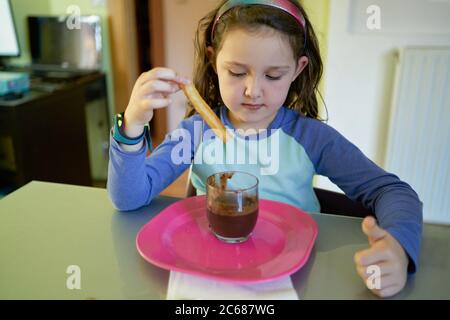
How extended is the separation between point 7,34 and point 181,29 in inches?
47.2

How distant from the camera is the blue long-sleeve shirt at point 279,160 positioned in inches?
37.9

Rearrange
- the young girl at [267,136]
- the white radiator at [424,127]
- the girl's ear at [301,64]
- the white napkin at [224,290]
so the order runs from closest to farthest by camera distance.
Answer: the white napkin at [224,290] → the young girl at [267,136] → the girl's ear at [301,64] → the white radiator at [424,127]

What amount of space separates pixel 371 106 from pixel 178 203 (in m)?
1.40

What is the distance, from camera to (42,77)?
2.39m

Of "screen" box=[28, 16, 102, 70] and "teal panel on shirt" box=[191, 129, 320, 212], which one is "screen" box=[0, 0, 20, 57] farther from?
"teal panel on shirt" box=[191, 129, 320, 212]

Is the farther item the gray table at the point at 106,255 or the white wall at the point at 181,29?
the white wall at the point at 181,29

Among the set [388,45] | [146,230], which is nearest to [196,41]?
[146,230]

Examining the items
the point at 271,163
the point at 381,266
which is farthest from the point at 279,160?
the point at 381,266

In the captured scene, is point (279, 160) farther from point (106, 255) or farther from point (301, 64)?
point (106, 255)

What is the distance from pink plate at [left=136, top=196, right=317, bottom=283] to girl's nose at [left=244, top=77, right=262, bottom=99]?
0.73 ft

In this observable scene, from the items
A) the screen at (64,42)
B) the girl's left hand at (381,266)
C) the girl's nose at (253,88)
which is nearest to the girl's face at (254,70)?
the girl's nose at (253,88)

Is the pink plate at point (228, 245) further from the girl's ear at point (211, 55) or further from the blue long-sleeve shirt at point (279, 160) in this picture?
the girl's ear at point (211, 55)

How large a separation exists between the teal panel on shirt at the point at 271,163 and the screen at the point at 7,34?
1.81 meters
